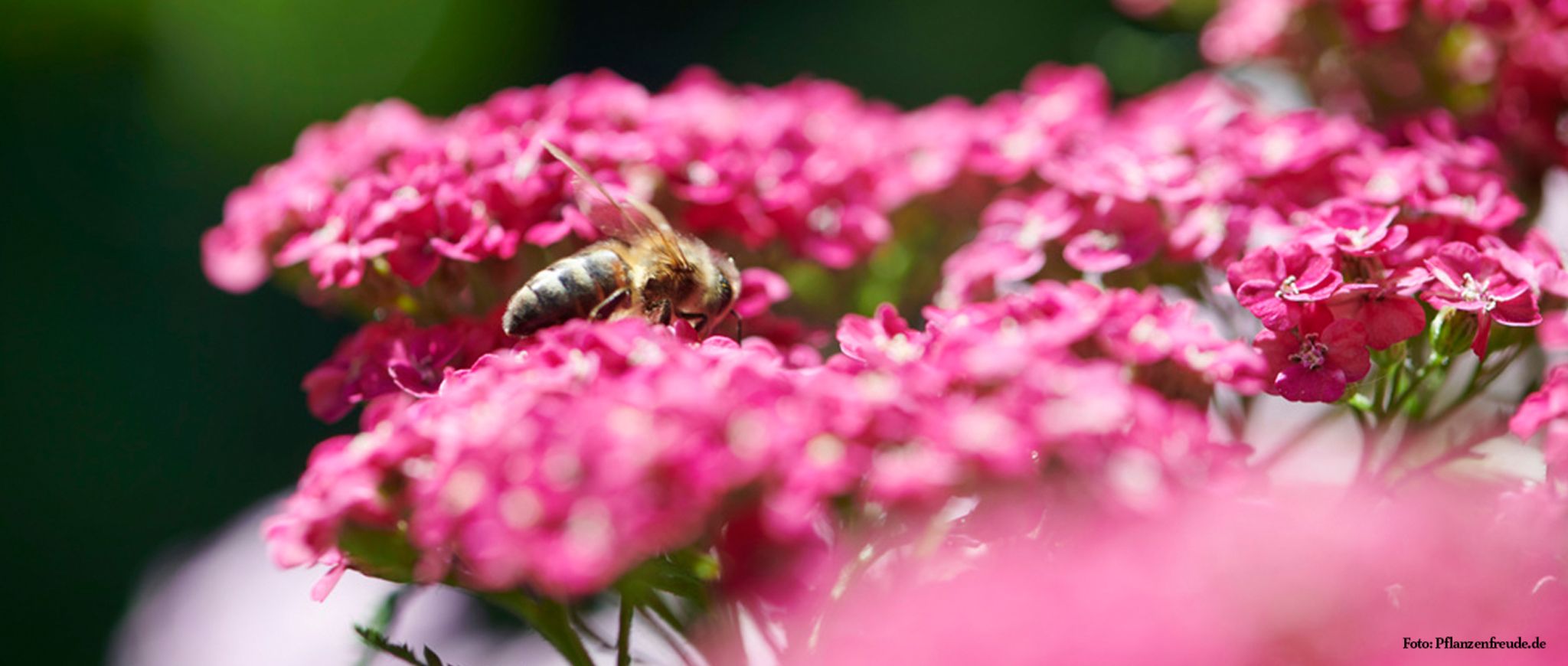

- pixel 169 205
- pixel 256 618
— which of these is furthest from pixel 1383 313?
pixel 169 205

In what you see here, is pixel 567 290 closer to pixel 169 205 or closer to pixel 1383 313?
pixel 1383 313

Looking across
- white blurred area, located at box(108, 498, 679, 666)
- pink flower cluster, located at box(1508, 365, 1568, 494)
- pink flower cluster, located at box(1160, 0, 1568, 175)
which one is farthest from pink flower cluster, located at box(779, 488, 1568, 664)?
white blurred area, located at box(108, 498, 679, 666)

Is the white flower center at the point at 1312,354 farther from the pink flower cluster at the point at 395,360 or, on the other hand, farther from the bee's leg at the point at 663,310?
the pink flower cluster at the point at 395,360

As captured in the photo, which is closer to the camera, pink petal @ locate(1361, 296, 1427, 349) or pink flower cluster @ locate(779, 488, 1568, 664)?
pink flower cluster @ locate(779, 488, 1568, 664)

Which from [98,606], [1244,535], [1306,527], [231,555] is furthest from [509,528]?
[98,606]

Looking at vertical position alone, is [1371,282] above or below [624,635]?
above

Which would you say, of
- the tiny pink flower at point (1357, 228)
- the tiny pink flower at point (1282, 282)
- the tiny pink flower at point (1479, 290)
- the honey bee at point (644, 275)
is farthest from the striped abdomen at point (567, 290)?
the tiny pink flower at point (1479, 290)

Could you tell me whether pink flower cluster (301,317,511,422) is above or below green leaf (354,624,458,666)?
above

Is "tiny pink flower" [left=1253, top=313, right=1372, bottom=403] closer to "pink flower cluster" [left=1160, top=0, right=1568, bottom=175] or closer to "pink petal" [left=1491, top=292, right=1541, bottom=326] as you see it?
"pink petal" [left=1491, top=292, right=1541, bottom=326]
